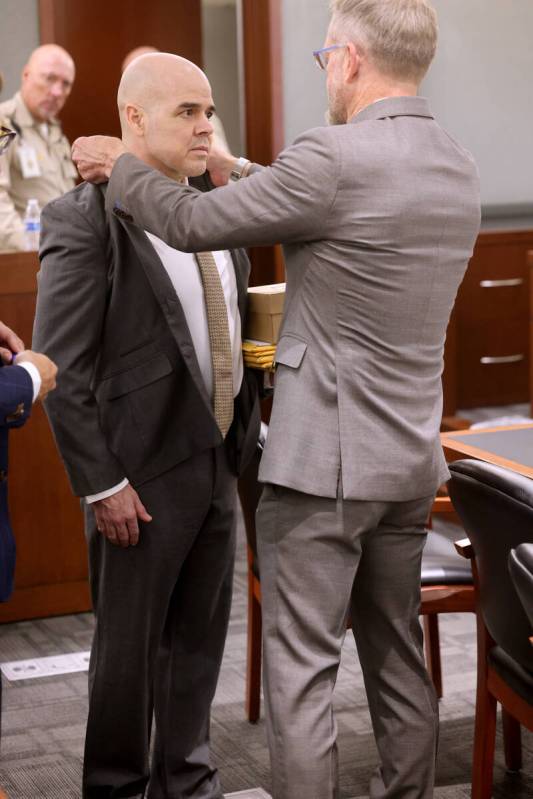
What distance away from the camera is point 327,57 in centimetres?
206

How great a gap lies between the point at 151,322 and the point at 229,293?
200 mm

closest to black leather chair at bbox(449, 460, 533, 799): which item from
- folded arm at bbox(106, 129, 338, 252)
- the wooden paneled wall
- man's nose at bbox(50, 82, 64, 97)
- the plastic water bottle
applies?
folded arm at bbox(106, 129, 338, 252)

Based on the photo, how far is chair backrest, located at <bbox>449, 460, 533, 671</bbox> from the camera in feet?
6.88

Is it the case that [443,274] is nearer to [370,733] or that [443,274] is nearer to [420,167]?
[420,167]

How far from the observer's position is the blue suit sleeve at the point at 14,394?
2.03 m

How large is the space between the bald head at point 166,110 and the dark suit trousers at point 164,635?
602mm

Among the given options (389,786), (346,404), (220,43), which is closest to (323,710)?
(389,786)

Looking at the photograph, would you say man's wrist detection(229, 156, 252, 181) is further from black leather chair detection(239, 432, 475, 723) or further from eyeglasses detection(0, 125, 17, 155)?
black leather chair detection(239, 432, 475, 723)

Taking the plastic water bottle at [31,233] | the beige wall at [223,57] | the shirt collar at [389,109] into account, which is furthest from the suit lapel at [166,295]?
the beige wall at [223,57]

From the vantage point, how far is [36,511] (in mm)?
3973

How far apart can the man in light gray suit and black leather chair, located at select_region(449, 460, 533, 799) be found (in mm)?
92

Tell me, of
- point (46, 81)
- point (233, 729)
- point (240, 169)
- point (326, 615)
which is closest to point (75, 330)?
point (240, 169)

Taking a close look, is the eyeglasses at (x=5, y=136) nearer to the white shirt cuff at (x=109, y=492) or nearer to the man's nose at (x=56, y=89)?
the white shirt cuff at (x=109, y=492)

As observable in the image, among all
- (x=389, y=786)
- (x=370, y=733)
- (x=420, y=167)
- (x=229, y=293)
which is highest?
(x=420, y=167)
